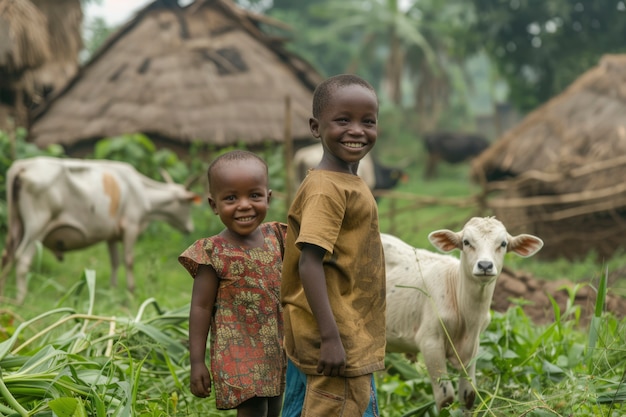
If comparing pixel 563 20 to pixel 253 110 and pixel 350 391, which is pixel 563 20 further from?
pixel 350 391

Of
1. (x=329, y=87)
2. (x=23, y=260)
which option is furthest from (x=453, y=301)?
(x=23, y=260)

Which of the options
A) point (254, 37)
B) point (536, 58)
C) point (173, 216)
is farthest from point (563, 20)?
point (173, 216)

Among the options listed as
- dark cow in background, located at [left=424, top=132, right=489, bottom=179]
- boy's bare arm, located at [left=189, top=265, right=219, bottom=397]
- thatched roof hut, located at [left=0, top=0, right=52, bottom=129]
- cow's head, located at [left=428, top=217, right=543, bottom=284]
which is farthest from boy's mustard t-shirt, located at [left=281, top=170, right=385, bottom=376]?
dark cow in background, located at [left=424, top=132, right=489, bottom=179]

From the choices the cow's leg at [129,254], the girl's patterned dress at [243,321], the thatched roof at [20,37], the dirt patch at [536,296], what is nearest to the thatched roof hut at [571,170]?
the dirt patch at [536,296]

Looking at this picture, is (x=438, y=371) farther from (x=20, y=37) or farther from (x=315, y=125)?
(x=20, y=37)

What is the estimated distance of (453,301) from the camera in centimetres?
321

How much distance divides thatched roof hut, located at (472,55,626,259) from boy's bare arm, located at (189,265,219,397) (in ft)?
19.5

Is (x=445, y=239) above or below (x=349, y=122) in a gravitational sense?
below

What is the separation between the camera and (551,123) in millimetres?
9945

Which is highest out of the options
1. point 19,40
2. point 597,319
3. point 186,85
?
point 19,40

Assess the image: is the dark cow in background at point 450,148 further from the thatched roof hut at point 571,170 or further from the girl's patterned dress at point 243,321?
the girl's patterned dress at point 243,321

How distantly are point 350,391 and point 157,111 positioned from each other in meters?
10.6

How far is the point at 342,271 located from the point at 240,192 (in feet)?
1.54

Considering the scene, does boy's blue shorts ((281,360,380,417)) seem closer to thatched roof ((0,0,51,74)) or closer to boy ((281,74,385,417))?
boy ((281,74,385,417))
